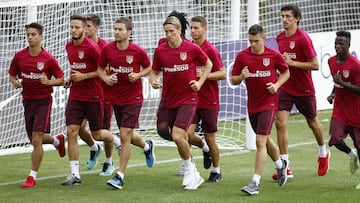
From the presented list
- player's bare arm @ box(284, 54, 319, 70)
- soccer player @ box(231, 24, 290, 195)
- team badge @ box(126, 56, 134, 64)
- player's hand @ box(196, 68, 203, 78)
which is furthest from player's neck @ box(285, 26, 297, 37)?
team badge @ box(126, 56, 134, 64)

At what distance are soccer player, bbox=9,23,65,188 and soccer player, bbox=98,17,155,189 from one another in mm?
648

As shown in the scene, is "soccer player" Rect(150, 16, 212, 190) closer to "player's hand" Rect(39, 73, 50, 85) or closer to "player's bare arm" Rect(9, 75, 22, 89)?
"player's hand" Rect(39, 73, 50, 85)

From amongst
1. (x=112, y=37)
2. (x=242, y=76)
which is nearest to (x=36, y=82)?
(x=242, y=76)

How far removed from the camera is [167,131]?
39.3 ft

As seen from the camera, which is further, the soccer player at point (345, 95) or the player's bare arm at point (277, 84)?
the soccer player at point (345, 95)

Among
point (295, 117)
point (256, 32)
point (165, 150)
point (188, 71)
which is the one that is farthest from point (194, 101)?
point (295, 117)

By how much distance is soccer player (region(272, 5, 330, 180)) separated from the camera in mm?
12204

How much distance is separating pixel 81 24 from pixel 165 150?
14.3ft

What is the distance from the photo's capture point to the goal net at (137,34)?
599 inches

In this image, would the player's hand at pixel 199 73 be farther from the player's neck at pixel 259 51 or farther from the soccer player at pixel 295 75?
the soccer player at pixel 295 75

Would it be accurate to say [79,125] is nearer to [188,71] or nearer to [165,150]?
[188,71]

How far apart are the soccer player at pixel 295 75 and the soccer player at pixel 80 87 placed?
2334 millimetres

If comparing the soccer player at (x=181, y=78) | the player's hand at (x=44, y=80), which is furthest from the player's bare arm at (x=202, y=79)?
the player's hand at (x=44, y=80)

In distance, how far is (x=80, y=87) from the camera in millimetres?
12141
